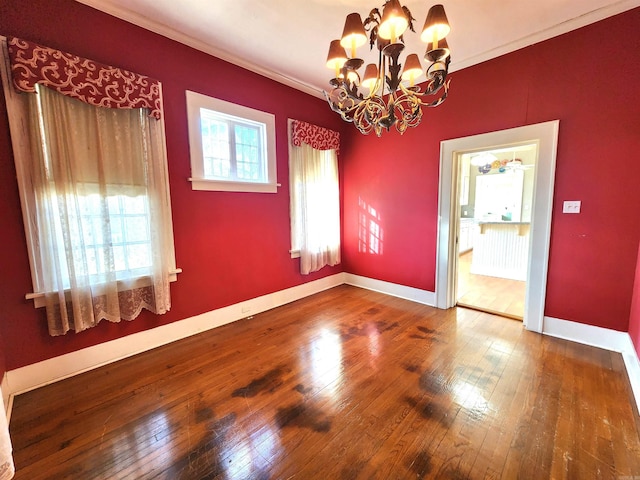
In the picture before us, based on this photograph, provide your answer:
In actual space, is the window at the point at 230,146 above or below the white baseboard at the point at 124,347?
above

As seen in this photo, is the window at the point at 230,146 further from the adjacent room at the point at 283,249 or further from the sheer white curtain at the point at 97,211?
the sheer white curtain at the point at 97,211

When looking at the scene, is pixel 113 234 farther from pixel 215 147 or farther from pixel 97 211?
pixel 215 147

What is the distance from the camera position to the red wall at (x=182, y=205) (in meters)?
1.92

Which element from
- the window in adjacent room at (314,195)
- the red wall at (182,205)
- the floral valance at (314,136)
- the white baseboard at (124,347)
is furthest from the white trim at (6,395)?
the floral valance at (314,136)

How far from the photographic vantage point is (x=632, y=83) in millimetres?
2230

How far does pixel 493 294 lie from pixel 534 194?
176 centimetres

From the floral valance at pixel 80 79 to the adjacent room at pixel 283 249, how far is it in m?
0.02

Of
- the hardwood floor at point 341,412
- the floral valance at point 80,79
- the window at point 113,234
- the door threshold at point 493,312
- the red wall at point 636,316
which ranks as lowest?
the hardwood floor at point 341,412

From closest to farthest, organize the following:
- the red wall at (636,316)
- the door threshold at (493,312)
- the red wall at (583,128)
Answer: the red wall at (636,316)
the red wall at (583,128)
the door threshold at (493,312)

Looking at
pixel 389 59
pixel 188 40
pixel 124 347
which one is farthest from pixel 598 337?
pixel 188 40

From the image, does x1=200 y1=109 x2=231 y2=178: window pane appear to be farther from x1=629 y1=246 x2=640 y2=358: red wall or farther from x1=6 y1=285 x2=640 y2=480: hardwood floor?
x1=629 y1=246 x2=640 y2=358: red wall

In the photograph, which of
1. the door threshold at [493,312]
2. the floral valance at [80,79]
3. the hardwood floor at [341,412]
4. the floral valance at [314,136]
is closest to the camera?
the hardwood floor at [341,412]

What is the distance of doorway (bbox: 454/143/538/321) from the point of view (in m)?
3.58

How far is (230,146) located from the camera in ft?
9.96
